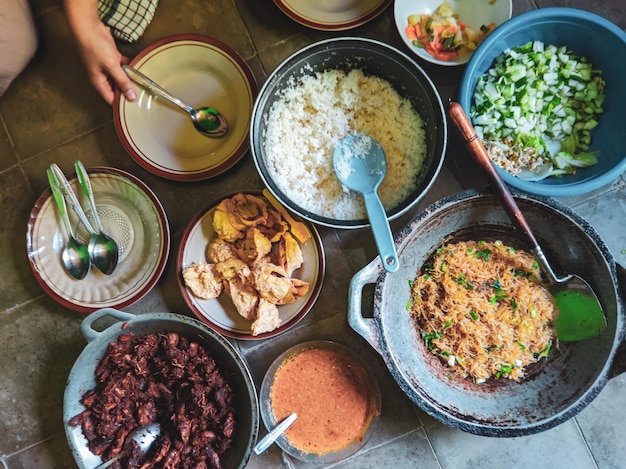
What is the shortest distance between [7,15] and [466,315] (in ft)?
6.48

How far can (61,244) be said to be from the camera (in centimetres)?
212

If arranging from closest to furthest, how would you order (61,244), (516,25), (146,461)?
(516,25) → (146,461) → (61,244)

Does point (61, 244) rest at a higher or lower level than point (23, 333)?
higher

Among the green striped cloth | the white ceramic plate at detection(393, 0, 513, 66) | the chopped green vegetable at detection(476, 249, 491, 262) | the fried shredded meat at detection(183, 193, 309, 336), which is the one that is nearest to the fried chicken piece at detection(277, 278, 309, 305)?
the fried shredded meat at detection(183, 193, 309, 336)

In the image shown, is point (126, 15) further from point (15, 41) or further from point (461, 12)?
point (461, 12)

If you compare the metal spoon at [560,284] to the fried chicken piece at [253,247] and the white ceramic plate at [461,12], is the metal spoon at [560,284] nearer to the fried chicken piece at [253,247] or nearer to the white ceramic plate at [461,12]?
the white ceramic plate at [461,12]

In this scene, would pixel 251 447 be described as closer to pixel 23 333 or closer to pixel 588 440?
pixel 23 333

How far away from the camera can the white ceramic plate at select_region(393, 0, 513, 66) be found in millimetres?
1915

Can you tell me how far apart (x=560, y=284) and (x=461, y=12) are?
1.04m

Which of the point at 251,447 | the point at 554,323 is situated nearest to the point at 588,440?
the point at 554,323

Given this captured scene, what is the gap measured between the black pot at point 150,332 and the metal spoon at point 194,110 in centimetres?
71

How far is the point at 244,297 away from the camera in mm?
1969

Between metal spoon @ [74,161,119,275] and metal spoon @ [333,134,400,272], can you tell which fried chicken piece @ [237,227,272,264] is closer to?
metal spoon @ [333,134,400,272]

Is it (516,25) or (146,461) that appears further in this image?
(146,461)
